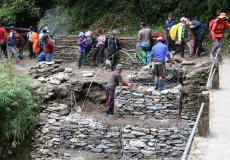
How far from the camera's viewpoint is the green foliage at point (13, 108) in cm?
1189

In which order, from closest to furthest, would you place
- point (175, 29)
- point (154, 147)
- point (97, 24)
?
point (154, 147) → point (175, 29) → point (97, 24)

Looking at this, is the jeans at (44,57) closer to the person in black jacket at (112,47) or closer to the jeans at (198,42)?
the person in black jacket at (112,47)

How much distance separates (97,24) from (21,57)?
485 cm

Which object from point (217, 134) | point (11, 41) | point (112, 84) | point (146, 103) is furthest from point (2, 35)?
point (217, 134)

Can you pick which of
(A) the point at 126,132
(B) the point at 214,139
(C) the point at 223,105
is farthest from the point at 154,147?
(B) the point at 214,139

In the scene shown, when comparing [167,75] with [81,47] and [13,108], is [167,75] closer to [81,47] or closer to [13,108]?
[81,47]

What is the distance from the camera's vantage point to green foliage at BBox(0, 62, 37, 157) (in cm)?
1189

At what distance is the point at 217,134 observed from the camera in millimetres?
7578

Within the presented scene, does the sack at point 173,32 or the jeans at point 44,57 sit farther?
the jeans at point 44,57

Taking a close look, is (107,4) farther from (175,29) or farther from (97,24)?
(175,29)

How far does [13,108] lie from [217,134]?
7101 millimetres

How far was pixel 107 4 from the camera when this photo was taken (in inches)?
867

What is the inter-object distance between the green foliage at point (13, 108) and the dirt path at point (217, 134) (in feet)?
19.6

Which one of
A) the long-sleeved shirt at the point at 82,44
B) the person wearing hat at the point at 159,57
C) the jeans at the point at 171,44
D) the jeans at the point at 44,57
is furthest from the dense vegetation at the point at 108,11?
the person wearing hat at the point at 159,57
